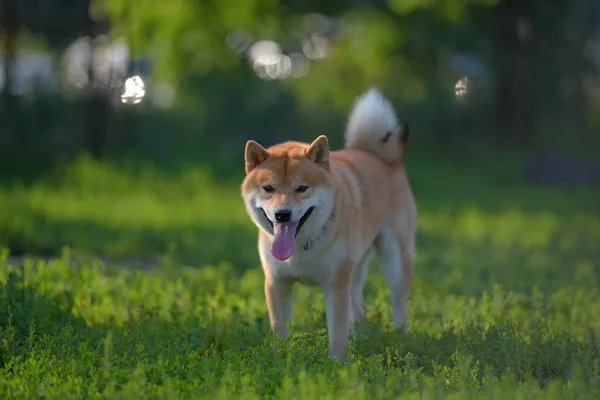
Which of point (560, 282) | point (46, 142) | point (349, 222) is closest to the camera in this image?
point (349, 222)

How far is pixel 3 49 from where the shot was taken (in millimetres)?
19469

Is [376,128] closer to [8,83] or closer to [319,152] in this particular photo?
[319,152]

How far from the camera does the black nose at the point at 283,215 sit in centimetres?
545

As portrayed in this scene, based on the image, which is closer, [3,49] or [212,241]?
[212,241]

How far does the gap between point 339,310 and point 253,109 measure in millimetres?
15496

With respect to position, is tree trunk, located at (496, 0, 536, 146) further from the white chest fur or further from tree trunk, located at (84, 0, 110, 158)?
the white chest fur

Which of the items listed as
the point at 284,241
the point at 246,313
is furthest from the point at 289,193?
the point at 246,313

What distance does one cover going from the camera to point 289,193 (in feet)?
18.2

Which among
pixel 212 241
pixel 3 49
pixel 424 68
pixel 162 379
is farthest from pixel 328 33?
pixel 162 379

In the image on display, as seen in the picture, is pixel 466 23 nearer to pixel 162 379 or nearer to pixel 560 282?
pixel 560 282

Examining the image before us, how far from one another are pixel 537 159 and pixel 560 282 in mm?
11122

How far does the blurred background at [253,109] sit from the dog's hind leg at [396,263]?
2562mm

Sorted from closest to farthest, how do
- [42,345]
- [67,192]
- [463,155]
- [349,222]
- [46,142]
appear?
1. [42,345]
2. [349,222]
3. [67,192]
4. [46,142]
5. [463,155]

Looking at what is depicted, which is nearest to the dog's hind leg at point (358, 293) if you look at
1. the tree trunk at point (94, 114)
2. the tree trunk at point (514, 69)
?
the tree trunk at point (94, 114)
